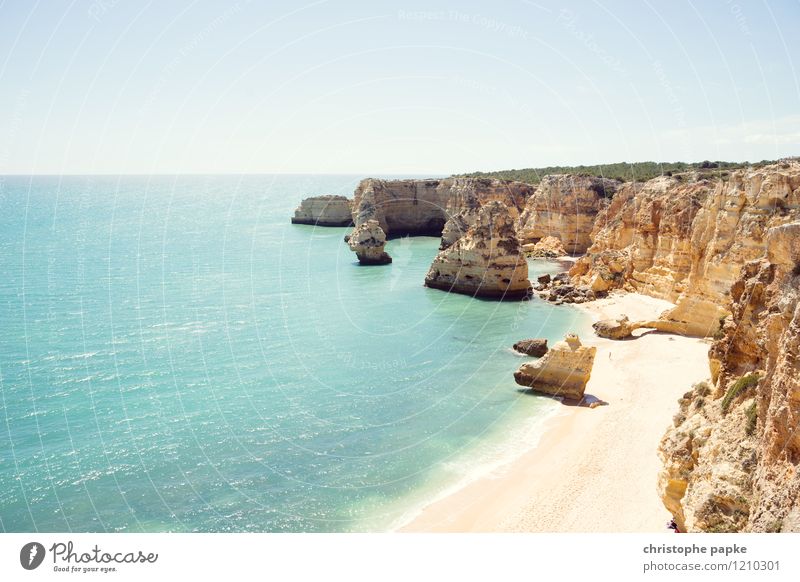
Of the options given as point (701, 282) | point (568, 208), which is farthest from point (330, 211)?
point (701, 282)

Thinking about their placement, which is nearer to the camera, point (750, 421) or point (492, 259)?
point (750, 421)

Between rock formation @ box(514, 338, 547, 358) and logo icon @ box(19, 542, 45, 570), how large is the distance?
30075 millimetres

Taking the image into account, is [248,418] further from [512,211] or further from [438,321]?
[512,211]

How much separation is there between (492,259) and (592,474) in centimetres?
3221

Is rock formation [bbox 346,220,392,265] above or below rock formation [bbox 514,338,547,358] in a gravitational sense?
above

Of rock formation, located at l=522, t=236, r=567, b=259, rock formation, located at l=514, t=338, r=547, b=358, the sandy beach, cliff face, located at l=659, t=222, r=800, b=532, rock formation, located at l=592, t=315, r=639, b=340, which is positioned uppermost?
cliff face, located at l=659, t=222, r=800, b=532

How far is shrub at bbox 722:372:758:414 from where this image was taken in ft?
38.3

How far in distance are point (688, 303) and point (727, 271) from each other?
19.4 ft

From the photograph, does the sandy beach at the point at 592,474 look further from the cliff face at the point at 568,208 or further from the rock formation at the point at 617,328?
the cliff face at the point at 568,208

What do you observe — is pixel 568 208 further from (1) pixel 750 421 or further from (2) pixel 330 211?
(1) pixel 750 421

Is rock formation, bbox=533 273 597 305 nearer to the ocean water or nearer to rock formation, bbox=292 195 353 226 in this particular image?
the ocean water

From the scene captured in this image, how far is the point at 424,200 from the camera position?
9838cm

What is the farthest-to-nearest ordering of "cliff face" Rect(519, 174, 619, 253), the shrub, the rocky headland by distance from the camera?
"cliff face" Rect(519, 174, 619, 253), the shrub, the rocky headland

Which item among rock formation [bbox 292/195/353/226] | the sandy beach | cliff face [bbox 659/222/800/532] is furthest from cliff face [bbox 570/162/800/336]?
rock formation [bbox 292/195/353/226]
